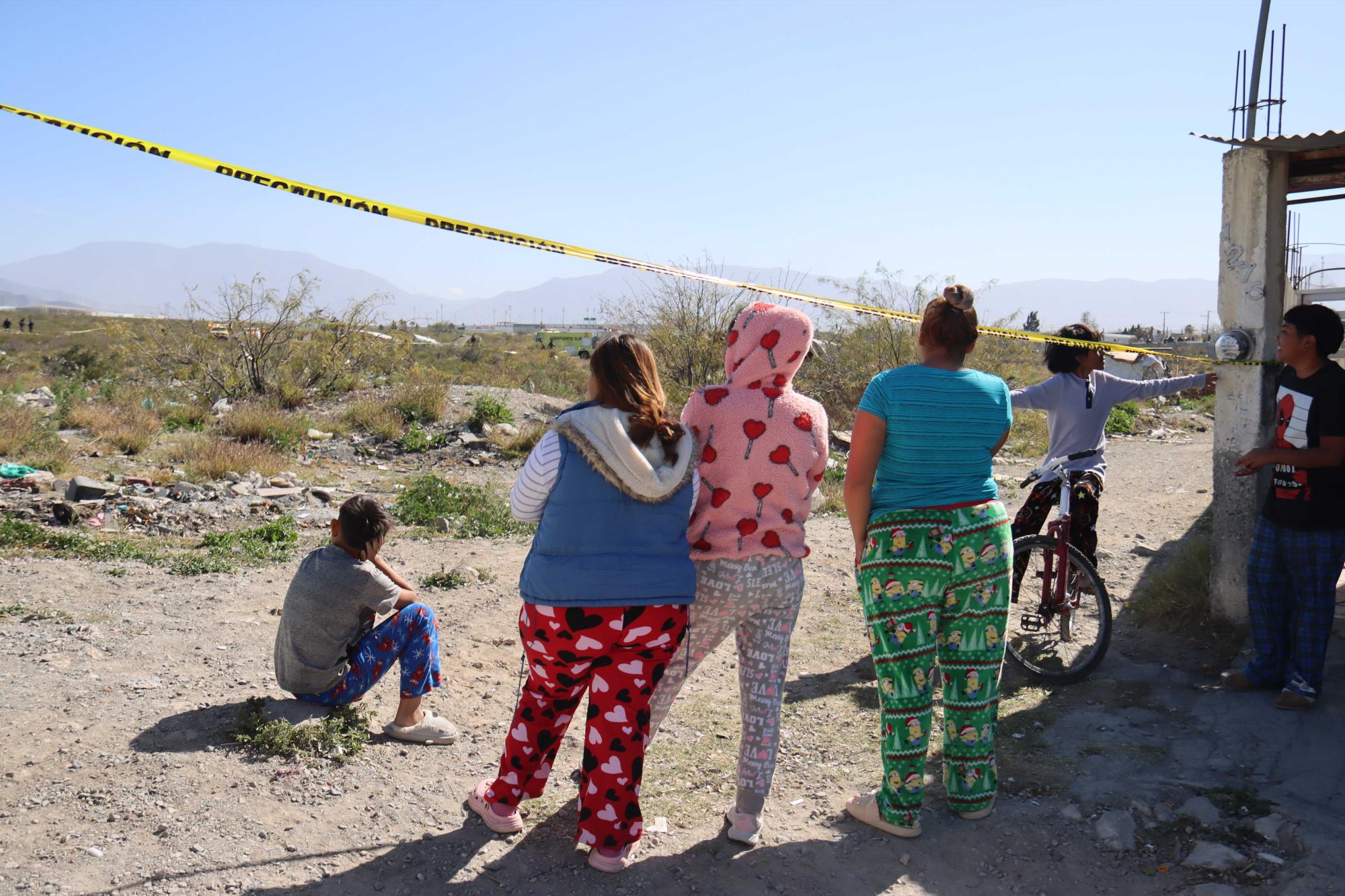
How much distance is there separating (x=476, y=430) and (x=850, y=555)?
845cm

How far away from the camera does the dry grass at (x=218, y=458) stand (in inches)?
442

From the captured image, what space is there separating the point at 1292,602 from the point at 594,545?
367 centimetres

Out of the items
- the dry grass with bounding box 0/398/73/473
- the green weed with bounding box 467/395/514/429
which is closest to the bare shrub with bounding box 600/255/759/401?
the green weed with bounding box 467/395/514/429

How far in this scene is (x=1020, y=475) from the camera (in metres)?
13.7

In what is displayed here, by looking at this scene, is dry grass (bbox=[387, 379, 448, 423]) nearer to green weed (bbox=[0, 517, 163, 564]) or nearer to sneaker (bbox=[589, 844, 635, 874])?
green weed (bbox=[0, 517, 163, 564])

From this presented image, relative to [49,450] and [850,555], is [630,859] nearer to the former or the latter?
[850,555]

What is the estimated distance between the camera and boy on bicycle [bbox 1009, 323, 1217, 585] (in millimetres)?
5348

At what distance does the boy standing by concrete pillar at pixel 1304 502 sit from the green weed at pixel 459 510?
20.3ft

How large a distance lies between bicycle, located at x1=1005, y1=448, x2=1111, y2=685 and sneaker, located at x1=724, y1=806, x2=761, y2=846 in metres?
2.37

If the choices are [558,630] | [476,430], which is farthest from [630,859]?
[476,430]

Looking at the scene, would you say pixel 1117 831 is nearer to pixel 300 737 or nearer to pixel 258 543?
pixel 300 737

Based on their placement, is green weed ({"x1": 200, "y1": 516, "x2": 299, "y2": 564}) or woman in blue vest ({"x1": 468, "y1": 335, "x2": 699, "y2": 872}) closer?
woman in blue vest ({"x1": 468, "y1": 335, "x2": 699, "y2": 872})

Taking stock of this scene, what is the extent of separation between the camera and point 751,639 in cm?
352

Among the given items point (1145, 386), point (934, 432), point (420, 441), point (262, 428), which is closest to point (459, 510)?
point (420, 441)
